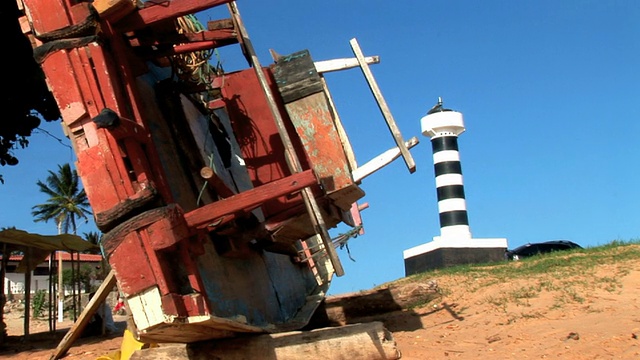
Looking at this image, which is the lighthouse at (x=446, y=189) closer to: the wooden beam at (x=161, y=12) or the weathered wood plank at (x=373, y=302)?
the weathered wood plank at (x=373, y=302)

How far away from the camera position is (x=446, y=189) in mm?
18062

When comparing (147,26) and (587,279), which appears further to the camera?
(587,279)

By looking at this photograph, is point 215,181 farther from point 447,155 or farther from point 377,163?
point 447,155

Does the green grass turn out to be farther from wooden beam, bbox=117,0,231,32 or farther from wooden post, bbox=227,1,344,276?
wooden beam, bbox=117,0,231,32

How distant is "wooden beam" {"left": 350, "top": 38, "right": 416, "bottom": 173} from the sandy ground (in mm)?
1936

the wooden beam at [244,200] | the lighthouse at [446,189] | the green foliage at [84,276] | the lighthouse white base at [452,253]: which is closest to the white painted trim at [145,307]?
the wooden beam at [244,200]

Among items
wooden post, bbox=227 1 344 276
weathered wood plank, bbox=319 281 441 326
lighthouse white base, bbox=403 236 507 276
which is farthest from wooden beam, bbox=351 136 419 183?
lighthouse white base, bbox=403 236 507 276

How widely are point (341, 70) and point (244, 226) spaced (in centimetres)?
163

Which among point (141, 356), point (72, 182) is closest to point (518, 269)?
point (141, 356)

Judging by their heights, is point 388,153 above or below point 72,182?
below

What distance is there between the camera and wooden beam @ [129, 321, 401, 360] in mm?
4410

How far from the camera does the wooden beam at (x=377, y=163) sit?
545cm

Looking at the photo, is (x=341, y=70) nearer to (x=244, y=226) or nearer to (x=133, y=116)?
(x=244, y=226)

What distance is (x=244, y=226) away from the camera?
5.77 metres
